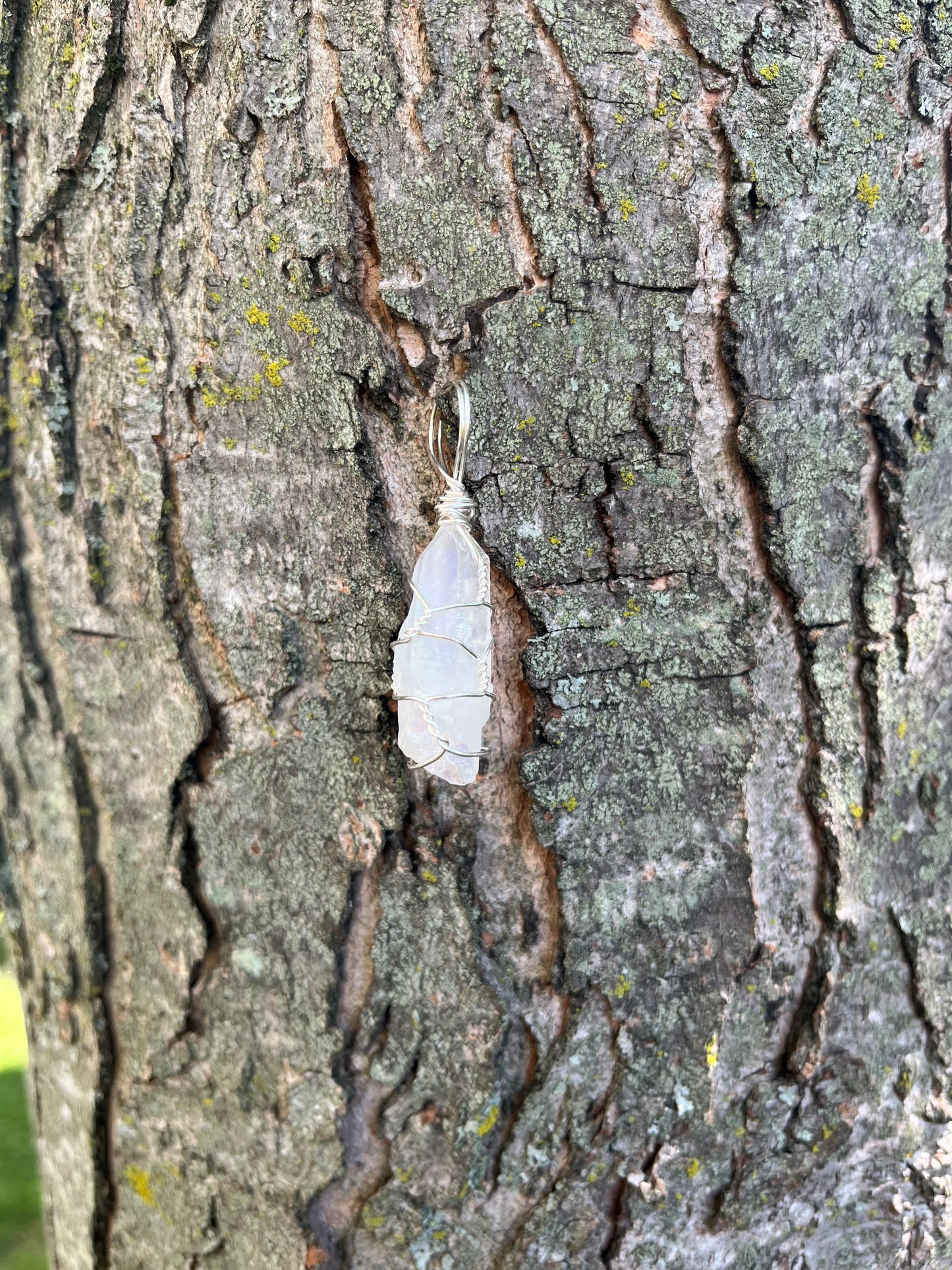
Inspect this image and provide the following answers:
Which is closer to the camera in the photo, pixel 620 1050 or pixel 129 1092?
pixel 620 1050

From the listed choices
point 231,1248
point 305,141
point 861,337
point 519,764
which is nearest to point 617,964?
point 519,764

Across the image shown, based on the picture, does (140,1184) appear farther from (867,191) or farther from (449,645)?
(867,191)

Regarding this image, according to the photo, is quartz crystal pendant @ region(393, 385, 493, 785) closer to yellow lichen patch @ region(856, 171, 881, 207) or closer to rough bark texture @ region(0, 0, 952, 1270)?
rough bark texture @ region(0, 0, 952, 1270)

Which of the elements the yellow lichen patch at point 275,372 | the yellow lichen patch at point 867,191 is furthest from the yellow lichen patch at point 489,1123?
the yellow lichen patch at point 867,191

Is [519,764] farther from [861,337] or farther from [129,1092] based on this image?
[129,1092]

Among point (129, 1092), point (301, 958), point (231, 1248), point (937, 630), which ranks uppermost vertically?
point (937, 630)

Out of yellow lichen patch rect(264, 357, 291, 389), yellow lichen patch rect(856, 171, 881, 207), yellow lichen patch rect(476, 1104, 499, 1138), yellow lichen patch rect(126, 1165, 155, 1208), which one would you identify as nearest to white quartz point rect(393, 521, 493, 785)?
yellow lichen patch rect(264, 357, 291, 389)
